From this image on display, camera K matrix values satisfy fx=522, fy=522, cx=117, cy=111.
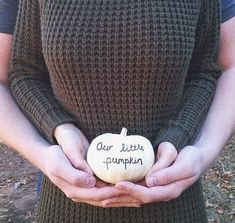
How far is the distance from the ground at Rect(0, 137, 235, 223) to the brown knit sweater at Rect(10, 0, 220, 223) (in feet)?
6.14

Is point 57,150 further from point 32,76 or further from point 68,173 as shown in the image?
point 32,76

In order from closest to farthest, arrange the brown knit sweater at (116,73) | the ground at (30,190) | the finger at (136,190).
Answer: the finger at (136,190), the brown knit sweater at (116,73), the ground at (30,190)

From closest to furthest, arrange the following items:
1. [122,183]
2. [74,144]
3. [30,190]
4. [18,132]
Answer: [122,183] < [74,144] < [18,132] < [30,190]

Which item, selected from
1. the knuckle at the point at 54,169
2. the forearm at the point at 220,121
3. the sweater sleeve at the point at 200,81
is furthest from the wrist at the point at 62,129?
the forearm at the point at 220,121

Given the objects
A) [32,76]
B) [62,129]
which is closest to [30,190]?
[32,76]

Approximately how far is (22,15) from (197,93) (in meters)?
0.48

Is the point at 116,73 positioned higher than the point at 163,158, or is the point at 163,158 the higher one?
the point at 116,73

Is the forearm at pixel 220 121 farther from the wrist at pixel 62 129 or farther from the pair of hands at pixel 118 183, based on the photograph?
the wrist at pixel 62 129

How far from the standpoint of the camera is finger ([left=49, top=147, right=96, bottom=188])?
3.52 ft

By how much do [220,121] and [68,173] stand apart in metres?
0.44

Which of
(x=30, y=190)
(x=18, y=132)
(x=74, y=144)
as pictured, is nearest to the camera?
(x=74, y=144)

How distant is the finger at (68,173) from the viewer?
3.52ft

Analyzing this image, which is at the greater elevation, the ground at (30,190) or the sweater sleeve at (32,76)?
the sweater sleeve at (32,76)

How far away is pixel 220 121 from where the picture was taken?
4.31 ft
